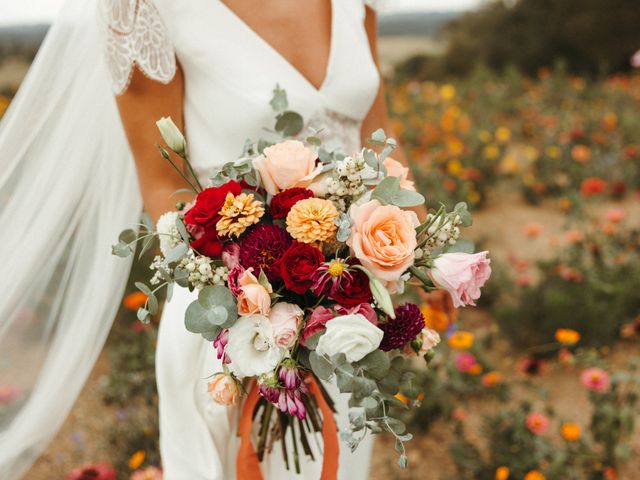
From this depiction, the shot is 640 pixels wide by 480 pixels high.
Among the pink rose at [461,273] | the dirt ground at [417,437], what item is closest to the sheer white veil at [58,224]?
the pink rose at [461,273]

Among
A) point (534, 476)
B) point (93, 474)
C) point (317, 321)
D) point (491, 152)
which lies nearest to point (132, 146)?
point (317, 321)

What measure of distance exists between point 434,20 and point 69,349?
16.0 metres

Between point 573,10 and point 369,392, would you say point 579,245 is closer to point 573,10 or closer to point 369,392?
point 369,392

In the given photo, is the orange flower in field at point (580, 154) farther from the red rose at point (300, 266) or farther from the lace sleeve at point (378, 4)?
the red rose at point (300, 266)

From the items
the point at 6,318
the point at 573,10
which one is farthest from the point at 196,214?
the point at 573,10

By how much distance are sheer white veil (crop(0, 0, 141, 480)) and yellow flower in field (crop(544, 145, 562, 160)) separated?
3675 millimetres

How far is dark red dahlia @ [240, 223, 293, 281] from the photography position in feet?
3.50

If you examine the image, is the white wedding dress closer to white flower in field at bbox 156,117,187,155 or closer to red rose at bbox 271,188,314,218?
white flower in field at bbox 156,117,187,155

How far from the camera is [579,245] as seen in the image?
3.31m

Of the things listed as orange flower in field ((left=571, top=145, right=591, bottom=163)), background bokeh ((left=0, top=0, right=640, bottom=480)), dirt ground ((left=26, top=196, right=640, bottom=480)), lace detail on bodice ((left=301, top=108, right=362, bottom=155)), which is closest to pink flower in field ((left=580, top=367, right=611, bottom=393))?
background bokeh ((left=0, top=0, right=640, bottom=480))

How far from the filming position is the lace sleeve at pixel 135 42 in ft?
4.61

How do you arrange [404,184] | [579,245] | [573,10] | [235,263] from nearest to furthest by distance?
1. [235,263]
2. [404,184]
3. [579,245]
4. [573,10]

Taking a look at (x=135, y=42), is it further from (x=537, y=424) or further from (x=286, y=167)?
(x=537, y=424)

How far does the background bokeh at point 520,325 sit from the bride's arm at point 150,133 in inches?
22.9
